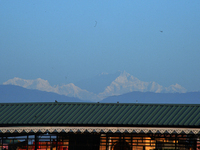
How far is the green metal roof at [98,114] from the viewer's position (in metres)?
23.0

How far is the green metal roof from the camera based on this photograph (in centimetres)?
2303

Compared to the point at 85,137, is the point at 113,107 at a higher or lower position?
higher

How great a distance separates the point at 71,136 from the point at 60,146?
117 cm

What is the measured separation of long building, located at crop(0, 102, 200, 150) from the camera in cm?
2286

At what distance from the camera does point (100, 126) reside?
75.6 ft

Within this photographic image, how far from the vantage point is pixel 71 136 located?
2556 cm

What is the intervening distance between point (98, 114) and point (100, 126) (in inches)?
57.5

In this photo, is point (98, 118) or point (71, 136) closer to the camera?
point (98, 118)

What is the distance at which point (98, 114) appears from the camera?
24.3 metres

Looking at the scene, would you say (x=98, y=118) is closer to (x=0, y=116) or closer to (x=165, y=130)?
(x=165, y=130)

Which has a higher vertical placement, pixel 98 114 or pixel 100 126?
pixel 98 114

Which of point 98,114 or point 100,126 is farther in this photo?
point 98,114

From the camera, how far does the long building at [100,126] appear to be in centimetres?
2286

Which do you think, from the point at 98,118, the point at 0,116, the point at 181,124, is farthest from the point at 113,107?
the point at 0,116
